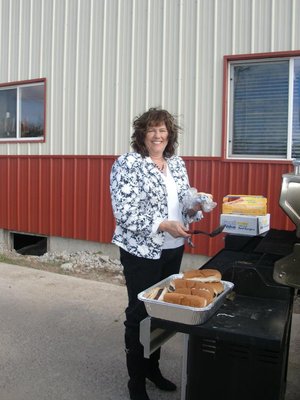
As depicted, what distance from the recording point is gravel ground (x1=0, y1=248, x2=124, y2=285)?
654 centimetres

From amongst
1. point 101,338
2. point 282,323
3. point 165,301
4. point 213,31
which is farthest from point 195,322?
point 213,31

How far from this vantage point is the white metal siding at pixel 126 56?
6.05 m

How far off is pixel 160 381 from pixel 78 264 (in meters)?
4.03

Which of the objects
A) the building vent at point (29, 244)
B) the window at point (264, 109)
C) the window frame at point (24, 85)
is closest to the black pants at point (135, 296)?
the window at point (264, 109)

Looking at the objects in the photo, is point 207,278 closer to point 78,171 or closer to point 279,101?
point 279,101

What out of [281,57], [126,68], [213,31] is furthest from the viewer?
[126,68]

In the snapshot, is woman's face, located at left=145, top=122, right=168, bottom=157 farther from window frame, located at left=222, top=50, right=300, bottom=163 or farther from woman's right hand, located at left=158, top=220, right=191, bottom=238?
window frame, located at left=222, top=50, right=300, bottom=163

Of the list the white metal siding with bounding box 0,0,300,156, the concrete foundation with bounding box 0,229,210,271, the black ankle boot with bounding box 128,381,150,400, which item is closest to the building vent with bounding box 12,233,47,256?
the concrete foundation with bounding box 0,229,210,271

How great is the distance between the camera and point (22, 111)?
27.2ft

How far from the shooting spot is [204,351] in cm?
208

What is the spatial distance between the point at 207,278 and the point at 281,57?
172 inches

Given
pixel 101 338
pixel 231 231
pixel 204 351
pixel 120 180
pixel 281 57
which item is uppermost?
pixel 281 57

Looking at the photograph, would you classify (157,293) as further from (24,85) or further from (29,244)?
(29,244)

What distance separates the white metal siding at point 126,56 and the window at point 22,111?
0.20 meters
